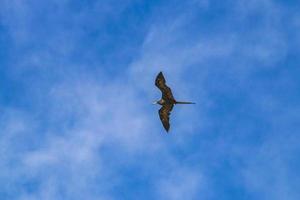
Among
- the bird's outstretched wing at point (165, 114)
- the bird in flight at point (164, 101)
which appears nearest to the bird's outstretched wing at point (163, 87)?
the bird in flight at point (164, 101)

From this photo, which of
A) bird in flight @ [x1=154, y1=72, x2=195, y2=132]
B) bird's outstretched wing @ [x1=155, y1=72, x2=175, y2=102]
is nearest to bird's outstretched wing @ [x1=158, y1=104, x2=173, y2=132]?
bird in flight @ [x1=154, y1=72, x2=195, y2=132]

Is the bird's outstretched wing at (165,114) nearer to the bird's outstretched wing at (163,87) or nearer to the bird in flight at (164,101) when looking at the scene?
the bird in flight at (164,101)

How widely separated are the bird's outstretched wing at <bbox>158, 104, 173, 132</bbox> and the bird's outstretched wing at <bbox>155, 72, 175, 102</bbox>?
2.17m

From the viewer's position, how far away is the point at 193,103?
262ft

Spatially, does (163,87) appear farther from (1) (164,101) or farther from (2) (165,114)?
(2) (165,114)

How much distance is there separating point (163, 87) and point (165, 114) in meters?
5.87

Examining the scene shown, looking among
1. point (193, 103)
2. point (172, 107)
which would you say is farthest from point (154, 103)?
point (193, 103)

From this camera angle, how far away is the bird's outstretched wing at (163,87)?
268 ft

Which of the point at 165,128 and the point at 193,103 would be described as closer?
the point at 193,103

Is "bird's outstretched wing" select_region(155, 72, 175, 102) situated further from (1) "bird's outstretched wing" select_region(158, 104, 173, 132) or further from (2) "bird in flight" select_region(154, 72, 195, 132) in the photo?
(1) "bird's outstretched wing" select_region(158, 104, 173, 132)

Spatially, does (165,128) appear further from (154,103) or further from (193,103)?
(193,103)

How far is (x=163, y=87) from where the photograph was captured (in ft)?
270

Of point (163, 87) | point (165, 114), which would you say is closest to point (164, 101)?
point (165, 114)

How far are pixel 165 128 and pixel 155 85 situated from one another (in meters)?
8.06
